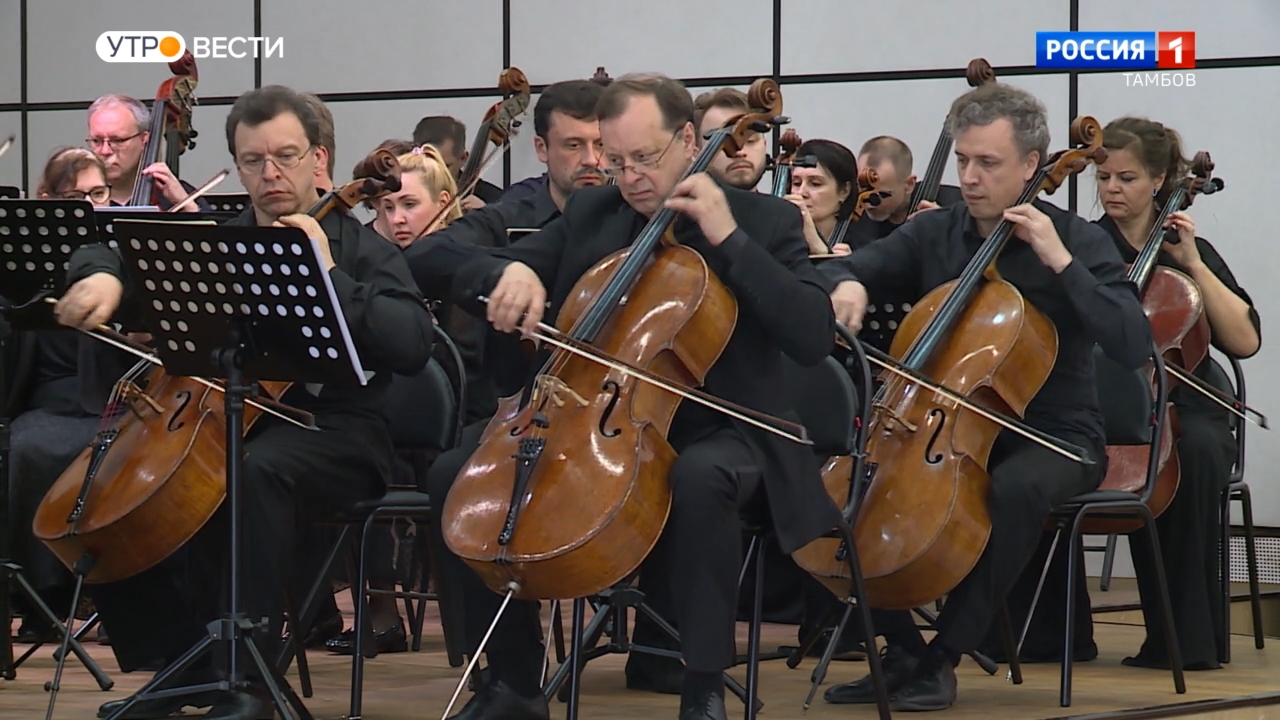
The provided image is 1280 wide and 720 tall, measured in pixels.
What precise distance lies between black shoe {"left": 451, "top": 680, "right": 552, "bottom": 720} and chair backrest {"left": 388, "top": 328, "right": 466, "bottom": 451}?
1.77 ft

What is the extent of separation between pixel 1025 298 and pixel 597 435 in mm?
1028

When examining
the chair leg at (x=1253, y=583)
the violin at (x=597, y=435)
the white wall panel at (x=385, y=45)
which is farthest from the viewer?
the white wall panel at (x=385, y=45)

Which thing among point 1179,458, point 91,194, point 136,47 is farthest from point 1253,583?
point 136,47

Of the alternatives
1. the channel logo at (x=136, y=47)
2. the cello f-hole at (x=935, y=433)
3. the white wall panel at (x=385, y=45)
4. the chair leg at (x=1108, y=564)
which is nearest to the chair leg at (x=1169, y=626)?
the cello f-hole at (x=935, y=433)

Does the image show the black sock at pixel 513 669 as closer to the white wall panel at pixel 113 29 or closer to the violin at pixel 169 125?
the violin at pixel 169 125

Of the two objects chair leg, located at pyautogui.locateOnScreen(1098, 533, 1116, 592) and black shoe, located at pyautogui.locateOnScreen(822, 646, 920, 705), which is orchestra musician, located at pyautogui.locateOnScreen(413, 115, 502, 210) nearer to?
chair leg, located at pyautogui.locateOnScreen(1098, 533, 1116, 592)

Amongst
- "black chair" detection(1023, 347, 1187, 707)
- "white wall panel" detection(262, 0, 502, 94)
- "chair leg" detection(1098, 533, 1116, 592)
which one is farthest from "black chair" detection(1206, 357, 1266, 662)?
"white wall panel" detection(262, 0, 502, 94)

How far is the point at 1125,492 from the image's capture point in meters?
3.35

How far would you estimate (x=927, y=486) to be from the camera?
2.95 metres

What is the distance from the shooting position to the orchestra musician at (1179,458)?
3.72 meters

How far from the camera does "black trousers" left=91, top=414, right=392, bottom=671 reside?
2.83 metres

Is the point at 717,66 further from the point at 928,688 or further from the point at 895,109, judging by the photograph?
the point at 928,688

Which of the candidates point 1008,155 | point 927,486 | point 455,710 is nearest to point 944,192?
point 1008,155

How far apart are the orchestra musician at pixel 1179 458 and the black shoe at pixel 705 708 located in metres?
1.31
